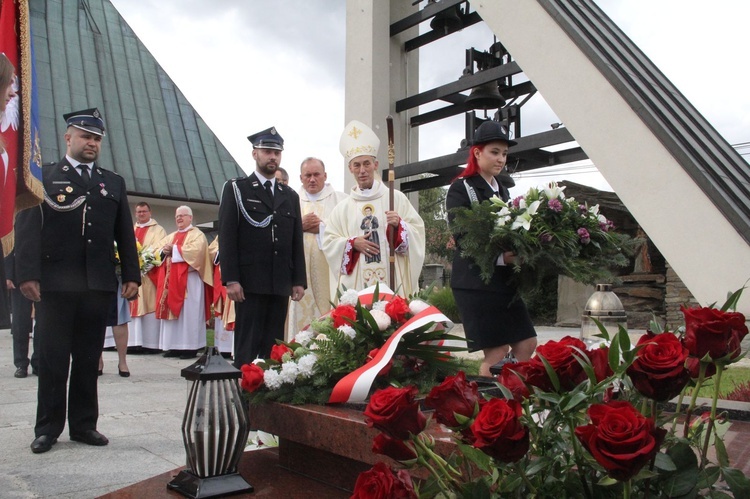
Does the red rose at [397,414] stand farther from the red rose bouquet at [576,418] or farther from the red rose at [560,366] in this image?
the red rose at [560,366]

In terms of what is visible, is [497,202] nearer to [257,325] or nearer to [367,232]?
[257,325]

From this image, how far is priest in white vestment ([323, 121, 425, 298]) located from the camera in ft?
18.2

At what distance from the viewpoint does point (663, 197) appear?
6.58m

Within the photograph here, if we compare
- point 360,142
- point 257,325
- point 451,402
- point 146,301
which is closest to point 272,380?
point 451,402

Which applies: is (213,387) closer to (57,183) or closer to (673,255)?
(57,183)

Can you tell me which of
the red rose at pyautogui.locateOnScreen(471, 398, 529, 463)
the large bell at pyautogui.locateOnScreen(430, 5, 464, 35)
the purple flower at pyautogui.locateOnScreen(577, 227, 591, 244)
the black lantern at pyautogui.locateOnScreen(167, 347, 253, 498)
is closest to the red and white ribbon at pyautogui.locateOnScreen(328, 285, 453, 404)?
the black lantern at pyautogui.locateOnScreen(167, 347, 253, 498)

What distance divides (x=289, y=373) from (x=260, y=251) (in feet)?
7.67

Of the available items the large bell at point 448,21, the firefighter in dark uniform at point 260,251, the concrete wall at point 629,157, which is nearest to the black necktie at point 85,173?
the firefighter in dark uniform at point 260,251

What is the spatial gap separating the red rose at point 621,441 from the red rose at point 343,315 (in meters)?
1.66

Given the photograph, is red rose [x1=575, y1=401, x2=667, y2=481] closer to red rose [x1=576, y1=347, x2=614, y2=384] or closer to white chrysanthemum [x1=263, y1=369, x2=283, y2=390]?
red rose [x1=576, y1=347, x2=614, y2=384]

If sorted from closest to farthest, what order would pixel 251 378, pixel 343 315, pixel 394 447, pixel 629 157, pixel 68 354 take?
pixel 394 447, pixel 251 378, pixel 343 315, pixel 68 354, pixel 629 157

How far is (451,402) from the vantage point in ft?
4.06

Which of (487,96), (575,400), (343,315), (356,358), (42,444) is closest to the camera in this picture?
(575,400)

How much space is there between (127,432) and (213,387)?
269 centimetres
